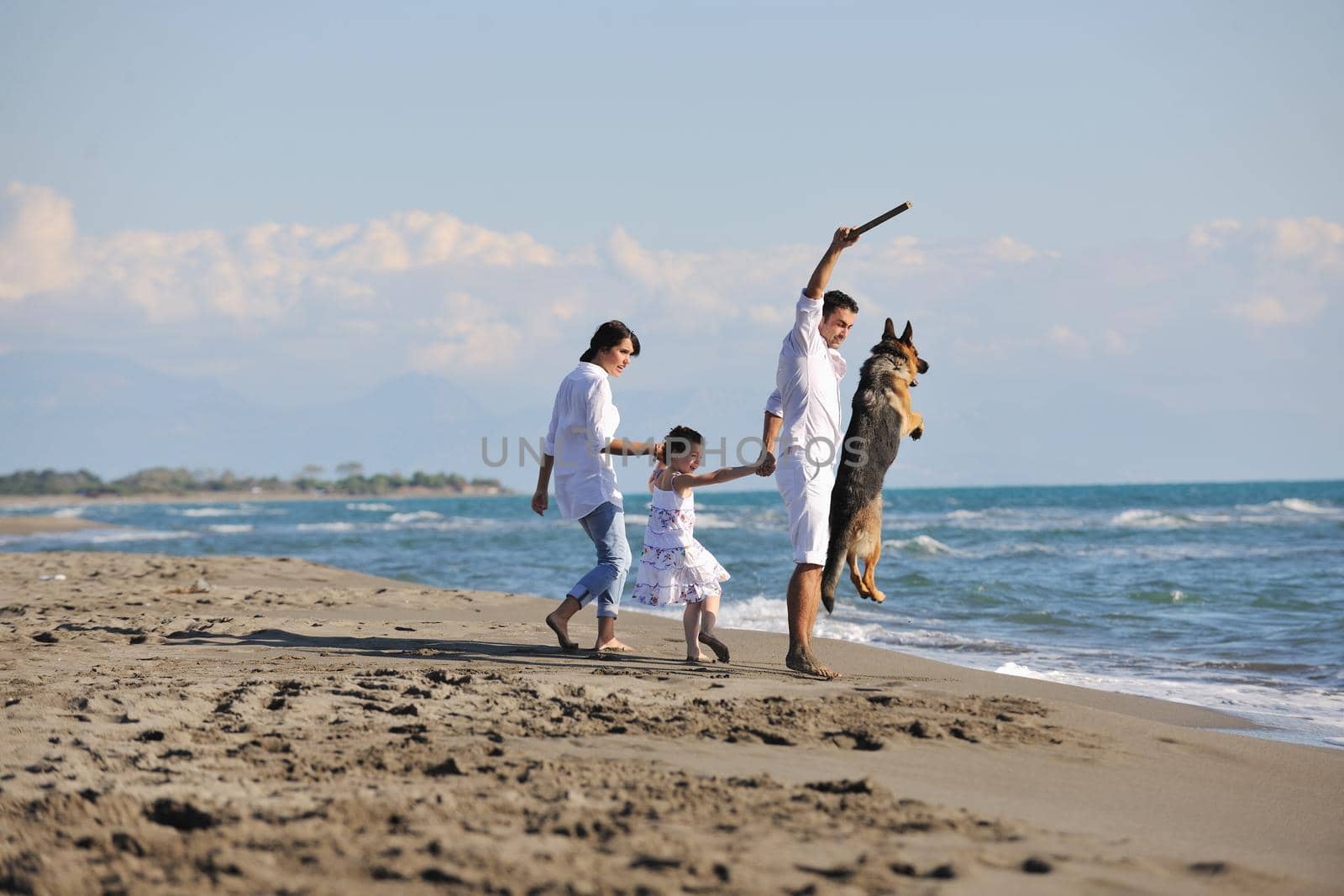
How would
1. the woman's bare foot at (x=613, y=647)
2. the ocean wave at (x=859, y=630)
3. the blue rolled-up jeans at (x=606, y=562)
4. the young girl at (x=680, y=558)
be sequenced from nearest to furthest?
the young girl at (x=680, y=558)
the blue rolled-up jeans at (x=606, y=562)
the woman's bare foot at (x=613, y=647)
the ocean wave at (x=859, y=630)

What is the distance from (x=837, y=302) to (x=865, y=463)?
91 cm

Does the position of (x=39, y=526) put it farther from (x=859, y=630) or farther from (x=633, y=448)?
(x=633, y=448)

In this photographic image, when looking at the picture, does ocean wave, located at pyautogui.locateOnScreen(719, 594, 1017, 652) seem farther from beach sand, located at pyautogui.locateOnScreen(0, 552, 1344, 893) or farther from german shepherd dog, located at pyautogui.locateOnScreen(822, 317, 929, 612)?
german shepherd dog, located at pyautogui.locateOnScreen(822, 317, 929, 612)

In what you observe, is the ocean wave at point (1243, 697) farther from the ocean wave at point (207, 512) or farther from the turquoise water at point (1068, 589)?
the ocean wave at point (207, 512)

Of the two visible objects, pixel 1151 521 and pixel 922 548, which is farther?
pixel 1151 521

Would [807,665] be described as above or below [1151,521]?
below

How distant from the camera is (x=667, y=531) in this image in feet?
21.3

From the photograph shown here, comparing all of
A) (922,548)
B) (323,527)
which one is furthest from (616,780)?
(323,527)

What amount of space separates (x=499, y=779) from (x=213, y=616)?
5955 millimetres

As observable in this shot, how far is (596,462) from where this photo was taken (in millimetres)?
6520

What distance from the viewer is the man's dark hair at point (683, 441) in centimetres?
644

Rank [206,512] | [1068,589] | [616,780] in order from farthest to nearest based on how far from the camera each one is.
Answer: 1. [206,512]
2. [1068,589]
3. [616,780]

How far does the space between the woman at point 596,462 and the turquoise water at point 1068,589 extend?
9.15ft

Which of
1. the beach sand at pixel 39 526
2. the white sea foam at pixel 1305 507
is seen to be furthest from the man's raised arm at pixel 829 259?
the white sea foam at pixel 1305 507
